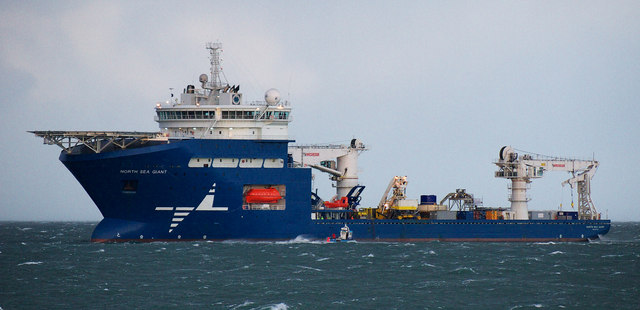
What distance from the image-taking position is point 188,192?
54.4 metres

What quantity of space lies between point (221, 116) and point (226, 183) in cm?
492

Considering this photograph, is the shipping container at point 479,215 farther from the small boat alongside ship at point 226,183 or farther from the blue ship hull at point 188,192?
the blue ship hull at point 188,192

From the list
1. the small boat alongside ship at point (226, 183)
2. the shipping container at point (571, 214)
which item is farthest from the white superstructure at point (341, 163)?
the shipping container at point (571, 214)

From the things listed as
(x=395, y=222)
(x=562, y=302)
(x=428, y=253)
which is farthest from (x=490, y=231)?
(x=562, y=302)

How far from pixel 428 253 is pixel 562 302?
1817 cm

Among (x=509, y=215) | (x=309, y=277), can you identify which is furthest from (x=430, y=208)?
(x=309, y=277)

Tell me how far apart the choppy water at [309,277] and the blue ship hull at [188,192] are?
1174mm

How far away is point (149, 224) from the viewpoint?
5478 centimetres

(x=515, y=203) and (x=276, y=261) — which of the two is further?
(x=515, y=203)

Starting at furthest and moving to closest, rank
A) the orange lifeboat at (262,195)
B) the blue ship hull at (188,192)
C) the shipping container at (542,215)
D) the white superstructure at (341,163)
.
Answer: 1. the shipping container at (542,215)
2. the white superstructure at (341,163)
3. the orange lifeboat at (262,195)
4. the blue ship hull at (188,192)

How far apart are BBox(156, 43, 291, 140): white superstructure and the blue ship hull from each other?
1.61 metres

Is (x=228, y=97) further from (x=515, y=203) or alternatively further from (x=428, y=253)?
(x=515, y=203)

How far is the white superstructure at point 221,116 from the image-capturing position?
5681 centimetres

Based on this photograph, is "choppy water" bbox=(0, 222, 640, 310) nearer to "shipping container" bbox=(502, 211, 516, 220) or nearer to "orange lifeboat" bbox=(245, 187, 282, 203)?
"orange lifeboat" bbox=(245, 187, 282, 203)
